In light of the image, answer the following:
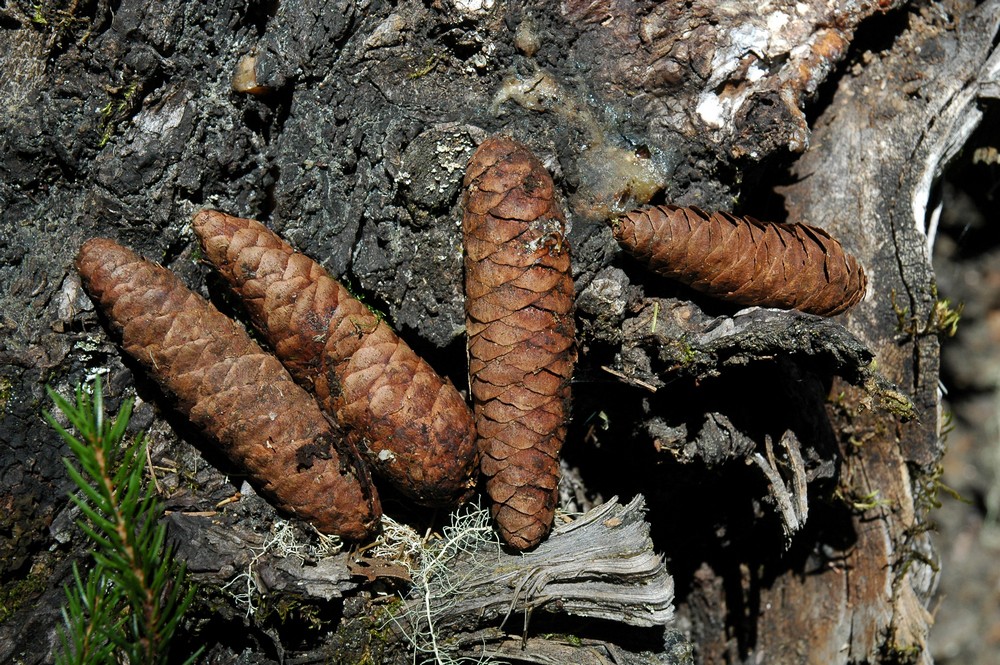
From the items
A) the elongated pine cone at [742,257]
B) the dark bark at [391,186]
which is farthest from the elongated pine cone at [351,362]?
the elongated pine cone at [742,257]

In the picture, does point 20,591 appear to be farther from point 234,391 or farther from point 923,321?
point 923,321

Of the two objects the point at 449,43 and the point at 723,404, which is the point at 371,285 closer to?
the point at 449,43

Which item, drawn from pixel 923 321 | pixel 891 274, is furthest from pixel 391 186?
pixel 923 321

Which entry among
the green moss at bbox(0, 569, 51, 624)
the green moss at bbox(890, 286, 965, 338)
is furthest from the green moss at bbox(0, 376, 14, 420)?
the green moss at bbox(890, 286, 965, 338)

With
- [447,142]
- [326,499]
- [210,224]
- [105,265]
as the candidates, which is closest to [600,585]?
[326,499]

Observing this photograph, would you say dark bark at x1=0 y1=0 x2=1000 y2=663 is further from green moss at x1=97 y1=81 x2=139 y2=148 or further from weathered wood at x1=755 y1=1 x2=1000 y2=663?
weathered wood at x1=755 y1=1 x2=1000 y2=663

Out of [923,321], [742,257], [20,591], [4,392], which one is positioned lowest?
[20,591]

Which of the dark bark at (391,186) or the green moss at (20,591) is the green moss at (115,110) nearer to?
the dark bark at (391,186)
